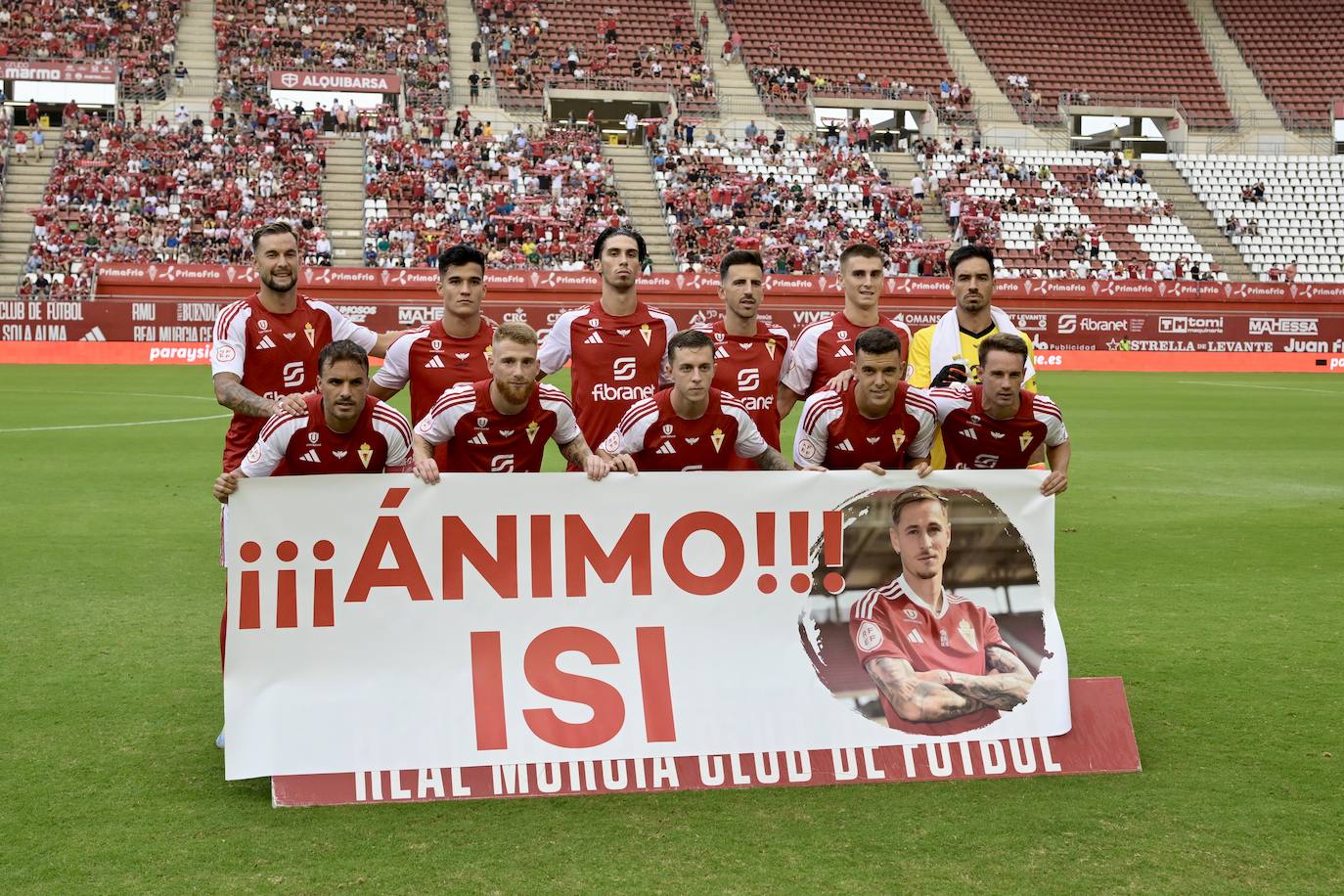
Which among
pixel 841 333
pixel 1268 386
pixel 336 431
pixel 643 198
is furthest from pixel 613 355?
pixel 643 198

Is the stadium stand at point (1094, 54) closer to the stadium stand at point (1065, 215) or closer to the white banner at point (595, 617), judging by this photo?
the stadium stand at point (1065, 215)

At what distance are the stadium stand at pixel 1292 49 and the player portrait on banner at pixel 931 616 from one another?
54.0 meters

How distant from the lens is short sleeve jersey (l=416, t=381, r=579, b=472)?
217 inches

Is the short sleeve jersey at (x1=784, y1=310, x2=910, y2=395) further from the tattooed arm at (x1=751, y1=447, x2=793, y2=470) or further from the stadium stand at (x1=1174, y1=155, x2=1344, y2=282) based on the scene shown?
the stadium stand at (x1=1174, y1=155, x2=1344, y2=282)

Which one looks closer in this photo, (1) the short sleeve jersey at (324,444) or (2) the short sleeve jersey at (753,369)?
(1) the short sleeve jersey at (324,444)

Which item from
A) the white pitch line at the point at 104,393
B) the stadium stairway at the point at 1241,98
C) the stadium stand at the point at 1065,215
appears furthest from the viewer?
the stadium stairway at the point at 1241,98

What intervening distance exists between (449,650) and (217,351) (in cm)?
218

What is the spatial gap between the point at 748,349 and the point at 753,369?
0.34ft

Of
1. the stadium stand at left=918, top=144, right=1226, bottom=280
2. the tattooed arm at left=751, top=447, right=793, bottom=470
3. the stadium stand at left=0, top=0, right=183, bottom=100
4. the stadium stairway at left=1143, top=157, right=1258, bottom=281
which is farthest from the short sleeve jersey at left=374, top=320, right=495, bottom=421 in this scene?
the stadium stairway at left=1143, top=157, right=1258, bottom=281

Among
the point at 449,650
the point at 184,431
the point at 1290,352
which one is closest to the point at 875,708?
the point at 449,650

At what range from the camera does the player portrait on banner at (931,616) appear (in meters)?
4.81

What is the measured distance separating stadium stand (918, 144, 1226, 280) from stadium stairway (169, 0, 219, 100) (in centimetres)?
2471

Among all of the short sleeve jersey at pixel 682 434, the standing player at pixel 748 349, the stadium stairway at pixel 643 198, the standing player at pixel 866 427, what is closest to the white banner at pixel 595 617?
the standing player at pixel 866 427

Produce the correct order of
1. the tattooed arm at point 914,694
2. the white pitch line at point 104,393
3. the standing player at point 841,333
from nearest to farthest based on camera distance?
the tattooed arm at point 914,694 < the standing player at point 841,333 < the white pitch line at point 104,393
